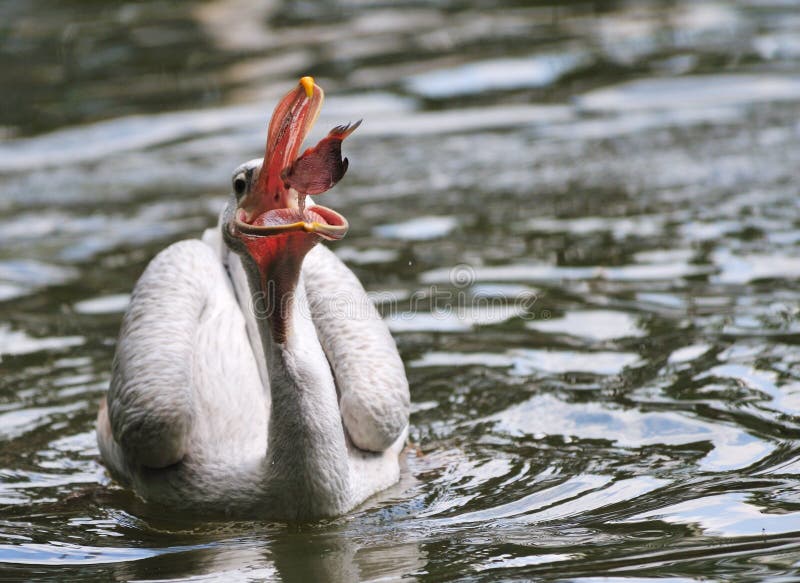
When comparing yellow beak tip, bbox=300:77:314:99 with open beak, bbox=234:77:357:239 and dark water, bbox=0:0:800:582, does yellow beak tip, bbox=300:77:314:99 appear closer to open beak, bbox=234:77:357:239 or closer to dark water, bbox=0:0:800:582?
open beak, bbox=234:77:357:239

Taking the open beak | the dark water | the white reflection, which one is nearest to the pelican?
the open beak

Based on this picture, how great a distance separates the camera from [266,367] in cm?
570

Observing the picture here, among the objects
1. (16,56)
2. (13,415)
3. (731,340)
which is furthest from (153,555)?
(16,56)

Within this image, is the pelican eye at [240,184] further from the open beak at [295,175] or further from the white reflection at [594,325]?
the white reflection at [594,325]

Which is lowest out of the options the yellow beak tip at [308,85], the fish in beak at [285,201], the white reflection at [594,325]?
the white reflection at [594,325]

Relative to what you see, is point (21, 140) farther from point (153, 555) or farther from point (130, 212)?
point (153, 555)

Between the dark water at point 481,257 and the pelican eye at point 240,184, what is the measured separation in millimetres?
1386

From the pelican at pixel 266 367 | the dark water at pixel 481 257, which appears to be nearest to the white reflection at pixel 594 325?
the dark water at pixel 481 257

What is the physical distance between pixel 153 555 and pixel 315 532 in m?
0.64

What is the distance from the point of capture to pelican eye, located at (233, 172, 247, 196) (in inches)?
197

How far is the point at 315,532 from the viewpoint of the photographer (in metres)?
5.32

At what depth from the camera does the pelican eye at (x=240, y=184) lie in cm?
500

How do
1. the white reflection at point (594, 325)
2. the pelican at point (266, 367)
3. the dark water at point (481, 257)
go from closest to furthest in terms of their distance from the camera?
the pelican at point (266, 367)
the dark water at point (481, 257)
the white reflection at point (594, 325)

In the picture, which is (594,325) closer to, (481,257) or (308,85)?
(481,257)
